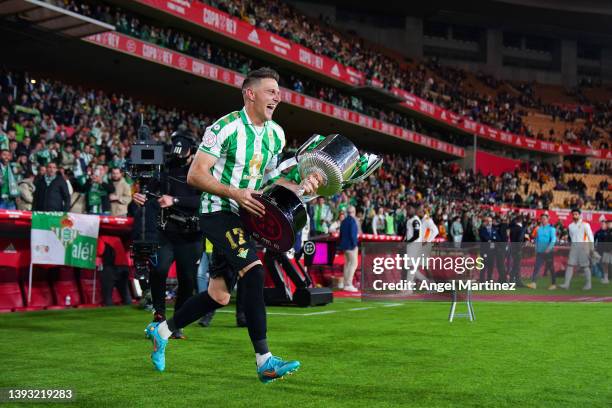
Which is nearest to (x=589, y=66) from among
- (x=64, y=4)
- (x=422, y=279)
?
(x=64, y=4)

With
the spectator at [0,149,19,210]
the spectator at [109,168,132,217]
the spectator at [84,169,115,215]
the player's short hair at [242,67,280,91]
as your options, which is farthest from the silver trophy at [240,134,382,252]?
the spectator at [0,149,19,210]

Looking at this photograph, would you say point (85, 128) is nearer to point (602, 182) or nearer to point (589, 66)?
point (602, 182)

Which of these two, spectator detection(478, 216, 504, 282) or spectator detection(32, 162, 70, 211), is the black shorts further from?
spectator detection(478, 216, 504, 282)

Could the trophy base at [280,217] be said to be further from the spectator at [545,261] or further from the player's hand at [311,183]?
the spectator at [545,261]

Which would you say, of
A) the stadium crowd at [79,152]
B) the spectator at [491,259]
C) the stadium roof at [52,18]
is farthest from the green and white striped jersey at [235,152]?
the stadium roof at [52,18]

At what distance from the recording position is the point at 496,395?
4.79m

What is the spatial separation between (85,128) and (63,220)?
1008 centimetres

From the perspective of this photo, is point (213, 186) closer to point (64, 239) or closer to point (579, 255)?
point (64, 239)

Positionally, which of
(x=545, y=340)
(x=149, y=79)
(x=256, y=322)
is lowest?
(x=545, y=340)

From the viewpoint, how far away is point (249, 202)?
473 centimetres

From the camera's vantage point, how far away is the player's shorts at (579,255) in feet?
49.0

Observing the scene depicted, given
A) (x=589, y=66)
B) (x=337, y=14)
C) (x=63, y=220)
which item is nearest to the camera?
(x=63, y=220)

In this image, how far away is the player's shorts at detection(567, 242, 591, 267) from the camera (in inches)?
589

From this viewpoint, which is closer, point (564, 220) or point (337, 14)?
point (564, 220)
